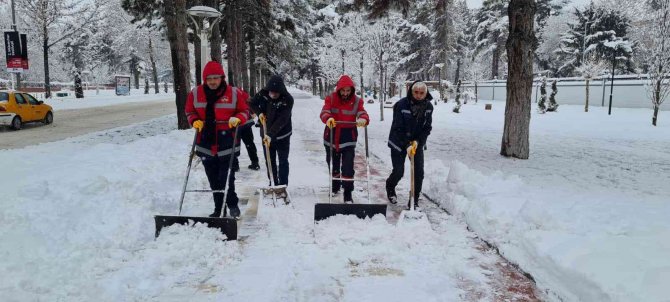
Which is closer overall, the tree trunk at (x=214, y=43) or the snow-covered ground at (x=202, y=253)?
the snow-covered ground at (x=202, y=253)

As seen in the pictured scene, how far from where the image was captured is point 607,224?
4707 mm

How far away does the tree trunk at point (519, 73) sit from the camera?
967 cm

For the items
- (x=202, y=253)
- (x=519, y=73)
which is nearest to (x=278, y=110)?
(x=202, y=253)

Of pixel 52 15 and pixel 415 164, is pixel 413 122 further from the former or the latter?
pixel 52 15

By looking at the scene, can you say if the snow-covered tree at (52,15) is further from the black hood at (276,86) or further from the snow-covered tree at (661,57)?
the snow-covered tree at (661,57)

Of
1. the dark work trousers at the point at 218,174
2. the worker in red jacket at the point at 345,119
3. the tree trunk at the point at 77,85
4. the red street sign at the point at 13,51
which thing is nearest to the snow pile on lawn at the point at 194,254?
the dark work trousers at the point at 218,174

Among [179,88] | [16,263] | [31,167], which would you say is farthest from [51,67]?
[16,263]

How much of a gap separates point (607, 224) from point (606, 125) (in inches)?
684

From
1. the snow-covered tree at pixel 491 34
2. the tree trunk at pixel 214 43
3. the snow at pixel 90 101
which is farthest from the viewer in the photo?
the snow-covered tree at pixel 491 34

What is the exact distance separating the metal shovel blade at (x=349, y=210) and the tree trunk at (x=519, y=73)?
19.5ft

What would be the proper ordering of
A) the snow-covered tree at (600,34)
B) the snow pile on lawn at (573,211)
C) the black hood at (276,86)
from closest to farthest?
the snow pile on lawn at (573,211), the black hood at (276,86), the snow-covered tree at (600,34)

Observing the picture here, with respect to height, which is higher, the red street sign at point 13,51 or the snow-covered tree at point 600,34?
the snow-covered tree at point 600,34

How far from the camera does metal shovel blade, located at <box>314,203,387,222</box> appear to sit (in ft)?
17.7

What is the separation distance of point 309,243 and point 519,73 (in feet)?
23.6
